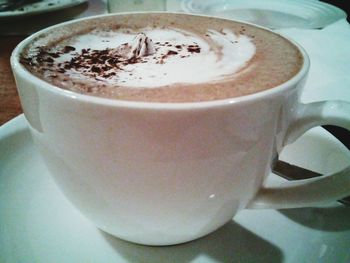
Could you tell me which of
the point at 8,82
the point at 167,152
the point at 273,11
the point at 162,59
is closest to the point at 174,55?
the point at 162,59

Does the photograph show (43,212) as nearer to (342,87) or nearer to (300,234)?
(300,234)

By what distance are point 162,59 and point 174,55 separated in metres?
0.03

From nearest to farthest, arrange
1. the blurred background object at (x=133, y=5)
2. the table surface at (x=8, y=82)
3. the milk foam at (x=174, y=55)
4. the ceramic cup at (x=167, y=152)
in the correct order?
the ceramic cup at (x=167, y=152) → the milk foam at (x=174, y=55) → the table surface at (x=8, y=82) → the blurred background object at (x=133, y=5)

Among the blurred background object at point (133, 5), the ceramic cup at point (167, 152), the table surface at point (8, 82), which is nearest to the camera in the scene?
the ceramic cup at point (167, 152)

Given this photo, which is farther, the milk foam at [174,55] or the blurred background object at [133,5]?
the blurred background object at [133,5]

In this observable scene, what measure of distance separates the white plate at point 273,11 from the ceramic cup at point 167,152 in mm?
1301

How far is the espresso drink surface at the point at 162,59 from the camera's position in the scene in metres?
0.45

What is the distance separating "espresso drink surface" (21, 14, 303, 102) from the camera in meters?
0.45

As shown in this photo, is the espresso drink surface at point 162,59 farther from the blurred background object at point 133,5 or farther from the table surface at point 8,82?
the blurred background object at point 133,5

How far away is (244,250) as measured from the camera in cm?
54

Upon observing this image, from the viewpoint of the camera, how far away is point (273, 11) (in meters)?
1.83

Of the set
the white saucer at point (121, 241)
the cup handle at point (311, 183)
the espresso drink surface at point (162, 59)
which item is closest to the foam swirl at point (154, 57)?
the espresso drink surface at point (162, 59)

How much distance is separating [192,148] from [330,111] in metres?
0.22

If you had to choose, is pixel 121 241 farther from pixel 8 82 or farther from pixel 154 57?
pixel 8 82
